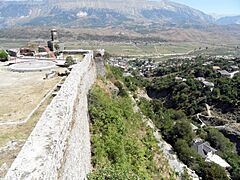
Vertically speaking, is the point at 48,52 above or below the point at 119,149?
above

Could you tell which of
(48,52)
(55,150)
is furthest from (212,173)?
(55,150)

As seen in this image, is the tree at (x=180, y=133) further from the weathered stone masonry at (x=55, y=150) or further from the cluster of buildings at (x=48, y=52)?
the weathered stone masonry at (x=55, y=150)

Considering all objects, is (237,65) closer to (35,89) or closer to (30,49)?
(30,49)

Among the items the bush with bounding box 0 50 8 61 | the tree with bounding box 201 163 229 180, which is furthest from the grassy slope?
the bush with bounding box 0 50 8 61

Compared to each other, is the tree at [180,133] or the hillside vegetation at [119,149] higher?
the hillside vegetation at [119,149]

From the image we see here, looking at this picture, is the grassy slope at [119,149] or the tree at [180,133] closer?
the grassy slope at [119,149]

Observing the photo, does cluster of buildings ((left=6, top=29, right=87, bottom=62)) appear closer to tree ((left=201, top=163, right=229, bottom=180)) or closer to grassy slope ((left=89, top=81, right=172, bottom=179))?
grassy slope ((left=89, top=81, right=172, bottom=179))

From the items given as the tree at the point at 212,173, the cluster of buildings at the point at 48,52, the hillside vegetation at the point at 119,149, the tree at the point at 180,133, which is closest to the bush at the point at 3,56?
the cluster of buildings at the point at 48,52

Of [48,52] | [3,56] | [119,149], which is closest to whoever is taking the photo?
[119,149]

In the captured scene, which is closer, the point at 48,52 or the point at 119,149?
the point at 119,149

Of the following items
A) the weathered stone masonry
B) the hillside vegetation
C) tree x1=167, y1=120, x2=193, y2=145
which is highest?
the weathered stone masonry

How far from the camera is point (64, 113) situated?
29.4 feet

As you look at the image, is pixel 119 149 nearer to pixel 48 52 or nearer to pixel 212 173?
pixel 212 173

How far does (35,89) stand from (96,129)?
14.8ft
